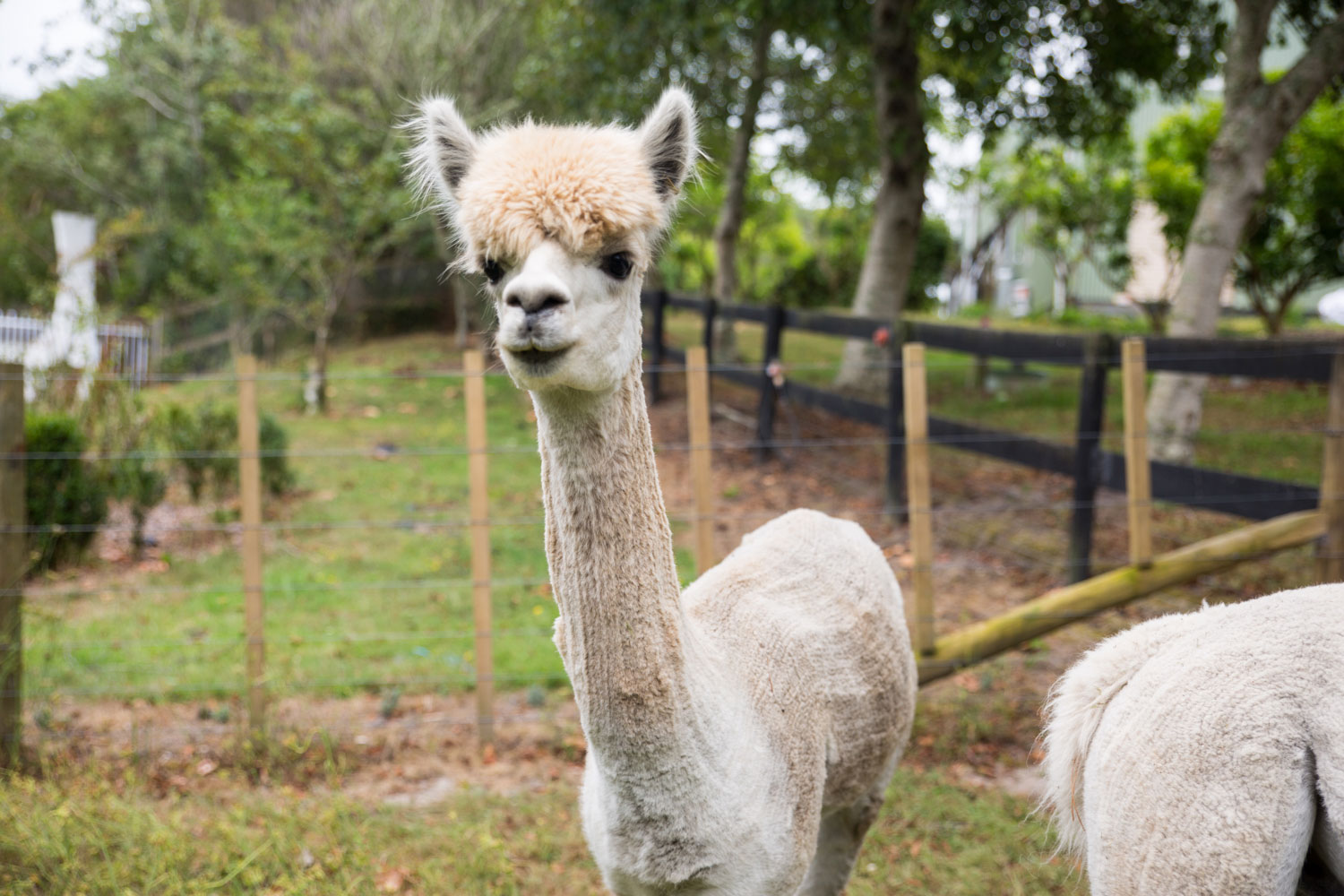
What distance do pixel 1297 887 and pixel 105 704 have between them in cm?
577

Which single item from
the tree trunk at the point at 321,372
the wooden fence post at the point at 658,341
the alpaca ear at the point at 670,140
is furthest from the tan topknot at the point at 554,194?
the tree trunk at the point at 321,372

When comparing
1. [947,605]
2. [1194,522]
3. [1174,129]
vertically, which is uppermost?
[1174,129]

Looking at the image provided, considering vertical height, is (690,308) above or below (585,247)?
above

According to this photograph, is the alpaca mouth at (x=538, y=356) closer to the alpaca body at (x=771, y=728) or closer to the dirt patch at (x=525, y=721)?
the alpaca body at (x=771, y=728)

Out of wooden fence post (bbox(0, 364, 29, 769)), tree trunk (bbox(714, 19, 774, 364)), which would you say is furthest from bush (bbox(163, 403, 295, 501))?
tree trunk (bbox(714, 19, 774, 364))

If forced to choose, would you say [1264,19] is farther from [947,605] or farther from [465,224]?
[465,224]

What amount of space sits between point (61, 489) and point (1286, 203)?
14594 millimetres

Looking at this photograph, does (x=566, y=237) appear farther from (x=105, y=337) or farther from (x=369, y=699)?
(x=105, y=337)

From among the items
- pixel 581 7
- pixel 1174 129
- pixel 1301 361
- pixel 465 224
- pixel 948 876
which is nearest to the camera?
pixel 465 224

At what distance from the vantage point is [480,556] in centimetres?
493

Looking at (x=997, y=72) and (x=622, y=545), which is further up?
(x=997, y=72)

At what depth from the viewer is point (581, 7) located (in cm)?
1237

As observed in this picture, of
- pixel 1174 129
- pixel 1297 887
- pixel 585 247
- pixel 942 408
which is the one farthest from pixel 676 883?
pixel 1174 129

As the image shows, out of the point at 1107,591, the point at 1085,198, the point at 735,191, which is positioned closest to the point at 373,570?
the point at 1107,591
